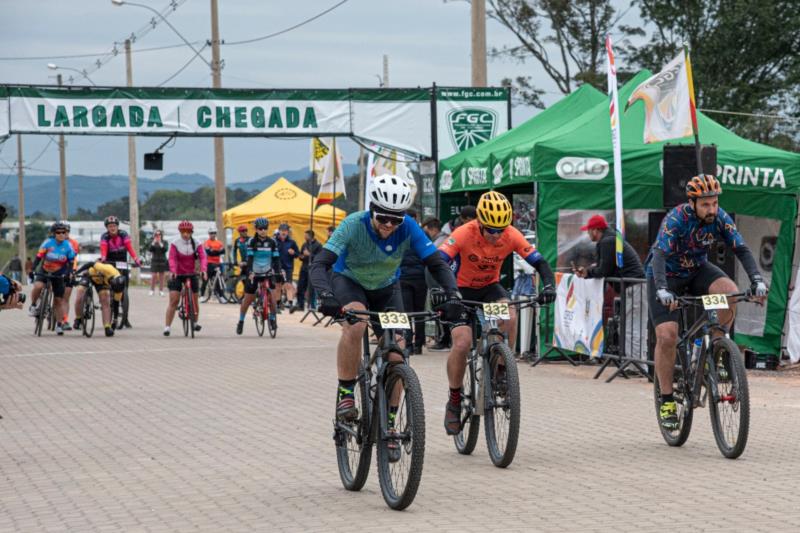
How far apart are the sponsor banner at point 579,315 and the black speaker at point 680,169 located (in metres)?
1.46

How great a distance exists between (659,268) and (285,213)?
30240 mm

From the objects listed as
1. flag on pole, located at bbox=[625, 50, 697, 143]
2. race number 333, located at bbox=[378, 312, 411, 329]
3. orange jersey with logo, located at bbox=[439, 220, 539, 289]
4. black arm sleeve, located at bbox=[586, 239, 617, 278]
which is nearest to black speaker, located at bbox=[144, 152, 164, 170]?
flag on pole, located at bbox=[625, 50, 697, 143]

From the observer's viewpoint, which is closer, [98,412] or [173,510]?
[173,510]

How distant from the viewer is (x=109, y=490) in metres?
8.30

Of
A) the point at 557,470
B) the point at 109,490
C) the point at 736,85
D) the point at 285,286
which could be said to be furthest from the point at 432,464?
the point at 736,85

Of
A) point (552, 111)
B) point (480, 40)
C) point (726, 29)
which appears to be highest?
point (726, 29)

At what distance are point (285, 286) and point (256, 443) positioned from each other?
77.0 ft

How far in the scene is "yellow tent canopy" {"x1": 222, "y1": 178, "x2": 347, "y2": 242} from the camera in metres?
39.5

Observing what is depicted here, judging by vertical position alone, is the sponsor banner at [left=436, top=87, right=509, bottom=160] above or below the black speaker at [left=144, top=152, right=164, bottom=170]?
above

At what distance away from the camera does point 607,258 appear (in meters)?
15.8

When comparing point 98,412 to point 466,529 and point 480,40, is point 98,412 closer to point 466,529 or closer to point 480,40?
point 466,529

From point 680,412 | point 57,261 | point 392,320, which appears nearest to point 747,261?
point 680,412

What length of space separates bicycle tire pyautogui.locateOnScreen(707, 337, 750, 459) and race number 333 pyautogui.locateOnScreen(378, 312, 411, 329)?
2.57 m

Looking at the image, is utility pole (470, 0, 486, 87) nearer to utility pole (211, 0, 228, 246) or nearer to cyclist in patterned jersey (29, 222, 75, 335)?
cyclist in patterned jersey (29, 222, 75, 335)
